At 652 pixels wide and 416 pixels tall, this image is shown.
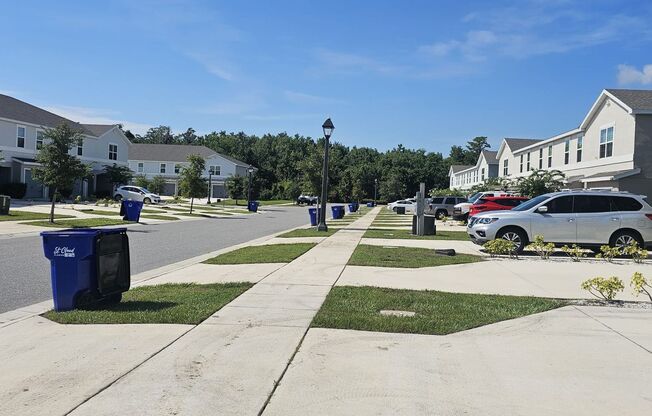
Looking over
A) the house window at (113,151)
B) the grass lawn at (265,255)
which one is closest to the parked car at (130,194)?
the house window at (113,151)

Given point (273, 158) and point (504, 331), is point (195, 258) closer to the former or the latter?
point (504, 331)

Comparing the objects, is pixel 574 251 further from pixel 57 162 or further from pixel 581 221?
pixel 57 162

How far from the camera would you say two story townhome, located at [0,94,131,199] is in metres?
43.0

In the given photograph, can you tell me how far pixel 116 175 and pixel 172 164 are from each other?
24459mm

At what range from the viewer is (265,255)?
13.9 metres

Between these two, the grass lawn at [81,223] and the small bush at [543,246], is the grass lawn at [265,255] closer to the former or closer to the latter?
the small bush at [543,246]

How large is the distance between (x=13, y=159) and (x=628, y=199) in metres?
42.7

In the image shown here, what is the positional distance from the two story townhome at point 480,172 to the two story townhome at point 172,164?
106 ft

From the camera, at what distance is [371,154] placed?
124 metres

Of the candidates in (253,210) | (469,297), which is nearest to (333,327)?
(469,297)

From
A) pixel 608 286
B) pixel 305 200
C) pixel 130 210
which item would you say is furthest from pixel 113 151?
pixel 608 286

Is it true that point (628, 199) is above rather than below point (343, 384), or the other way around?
above

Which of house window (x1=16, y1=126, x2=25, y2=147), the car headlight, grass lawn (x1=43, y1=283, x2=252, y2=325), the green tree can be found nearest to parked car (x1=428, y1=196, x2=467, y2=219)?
the car headlight

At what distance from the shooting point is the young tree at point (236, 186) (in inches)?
2822
